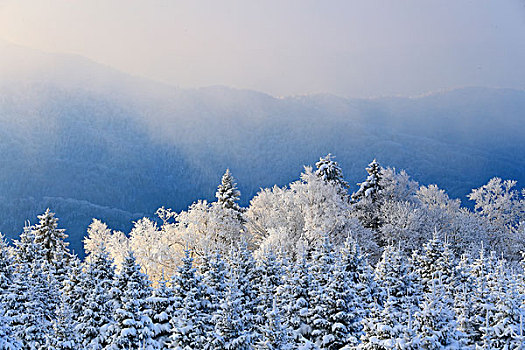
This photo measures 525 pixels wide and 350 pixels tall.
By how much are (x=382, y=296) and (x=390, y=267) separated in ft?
6.47

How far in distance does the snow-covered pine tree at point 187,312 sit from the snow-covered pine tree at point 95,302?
4.01 m

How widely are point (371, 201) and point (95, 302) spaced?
44023 millimetres

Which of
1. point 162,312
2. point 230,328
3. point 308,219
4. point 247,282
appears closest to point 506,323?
point 230,328

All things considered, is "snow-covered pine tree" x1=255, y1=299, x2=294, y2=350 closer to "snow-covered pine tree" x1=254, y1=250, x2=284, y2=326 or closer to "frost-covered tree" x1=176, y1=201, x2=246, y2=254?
"snow-covered pine tree" x1=254, y1=250, x2=284, y2=326

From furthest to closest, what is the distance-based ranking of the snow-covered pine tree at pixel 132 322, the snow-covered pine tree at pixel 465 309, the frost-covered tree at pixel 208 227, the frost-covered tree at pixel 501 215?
the frost-covered tree at pixel 501 215
the frost-covered tree at pixel 208 227
the snow-covered pine tree at pixel 465 309
the snow-covered pine tree at pixel 132 322

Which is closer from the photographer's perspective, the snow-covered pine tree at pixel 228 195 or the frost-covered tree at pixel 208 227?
the frost-covered tree at pixel 208 227

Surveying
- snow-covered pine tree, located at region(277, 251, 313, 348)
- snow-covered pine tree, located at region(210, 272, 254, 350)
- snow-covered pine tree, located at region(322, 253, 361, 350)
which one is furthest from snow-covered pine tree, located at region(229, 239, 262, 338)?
snow-covered pine tree, located at region(322, 253, 361, 350)

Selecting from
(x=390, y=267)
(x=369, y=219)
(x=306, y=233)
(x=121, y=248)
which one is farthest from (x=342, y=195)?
(x=390, y=267)

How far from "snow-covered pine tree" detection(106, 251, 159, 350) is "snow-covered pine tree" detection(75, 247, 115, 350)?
0.86 meters

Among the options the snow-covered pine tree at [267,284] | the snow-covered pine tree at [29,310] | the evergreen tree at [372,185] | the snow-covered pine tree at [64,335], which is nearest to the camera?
the snow-covered pine tree at [64,335]

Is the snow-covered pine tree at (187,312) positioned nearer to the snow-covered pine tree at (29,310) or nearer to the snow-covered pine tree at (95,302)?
the snow-covered pine tree at (95,302)

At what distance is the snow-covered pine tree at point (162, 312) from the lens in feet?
104

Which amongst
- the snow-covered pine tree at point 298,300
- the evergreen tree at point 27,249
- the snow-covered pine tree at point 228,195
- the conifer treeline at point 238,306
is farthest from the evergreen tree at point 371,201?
the evergreen tree at point 27,249

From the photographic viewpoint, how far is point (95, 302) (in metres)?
32.8
